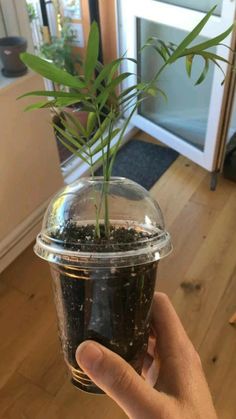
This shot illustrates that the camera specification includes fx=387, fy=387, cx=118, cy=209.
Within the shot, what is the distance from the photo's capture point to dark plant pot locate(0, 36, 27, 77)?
1289mm

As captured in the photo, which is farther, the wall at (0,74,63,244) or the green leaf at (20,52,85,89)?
the wall at (0,74,63,244)

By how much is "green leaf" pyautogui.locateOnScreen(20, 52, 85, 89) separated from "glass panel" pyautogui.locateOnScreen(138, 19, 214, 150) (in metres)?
1.44

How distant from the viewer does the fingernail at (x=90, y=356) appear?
0.54 metres

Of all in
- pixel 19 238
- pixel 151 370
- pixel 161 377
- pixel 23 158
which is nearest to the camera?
pixel 161 377

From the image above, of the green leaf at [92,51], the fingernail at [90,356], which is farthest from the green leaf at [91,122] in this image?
the fingernail at [90,356]

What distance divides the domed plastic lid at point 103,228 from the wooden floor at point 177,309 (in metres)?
0.75

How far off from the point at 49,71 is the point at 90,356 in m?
0.38

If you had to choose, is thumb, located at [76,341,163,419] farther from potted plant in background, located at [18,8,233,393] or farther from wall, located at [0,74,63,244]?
wall, located at [0,74,63,244]

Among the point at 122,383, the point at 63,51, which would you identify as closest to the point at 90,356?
the point at 122,383

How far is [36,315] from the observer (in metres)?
1.40

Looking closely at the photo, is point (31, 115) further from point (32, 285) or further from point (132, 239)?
point (132, 239)

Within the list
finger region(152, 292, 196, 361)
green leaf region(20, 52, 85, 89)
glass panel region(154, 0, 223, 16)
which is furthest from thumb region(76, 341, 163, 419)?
glass panel region(154, 0, 223, 16)

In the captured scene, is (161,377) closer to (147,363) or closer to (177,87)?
(147,363)

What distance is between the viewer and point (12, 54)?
1289 millimetres
